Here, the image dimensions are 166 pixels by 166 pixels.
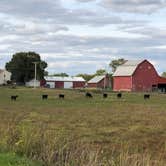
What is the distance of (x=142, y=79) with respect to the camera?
136 meters

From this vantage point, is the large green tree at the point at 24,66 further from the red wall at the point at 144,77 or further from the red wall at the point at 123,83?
the red wall at the point at 144,77

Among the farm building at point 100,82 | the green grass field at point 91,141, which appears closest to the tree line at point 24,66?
the farm building at point 100,82

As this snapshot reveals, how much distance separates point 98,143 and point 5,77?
479ft

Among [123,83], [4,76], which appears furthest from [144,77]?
[4,76]

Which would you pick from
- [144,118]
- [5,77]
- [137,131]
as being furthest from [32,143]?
[5,77]

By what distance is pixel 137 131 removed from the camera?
27.0 m

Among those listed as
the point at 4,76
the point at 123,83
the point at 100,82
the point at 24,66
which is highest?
the point at 24,66

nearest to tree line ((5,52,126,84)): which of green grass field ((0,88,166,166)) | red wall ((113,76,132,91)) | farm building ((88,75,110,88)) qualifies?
farm building ((88,75,110,88))

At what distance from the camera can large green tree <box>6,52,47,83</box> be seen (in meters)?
164

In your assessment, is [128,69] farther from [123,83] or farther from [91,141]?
[91,141]

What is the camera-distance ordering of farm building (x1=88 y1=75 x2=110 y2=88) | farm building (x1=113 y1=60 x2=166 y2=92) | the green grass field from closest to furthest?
1. the green grass field
2. farm building (x1=113 y1=60 x2=166 y2=92)
3. farm building (x1=88 y1=75 x2=110 y2=88)

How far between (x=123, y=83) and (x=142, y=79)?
643 centimetres

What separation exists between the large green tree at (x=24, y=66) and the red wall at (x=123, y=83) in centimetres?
2977

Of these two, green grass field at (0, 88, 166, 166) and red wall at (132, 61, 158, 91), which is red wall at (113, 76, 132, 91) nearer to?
red wall at (132, 61, 158, 91)
